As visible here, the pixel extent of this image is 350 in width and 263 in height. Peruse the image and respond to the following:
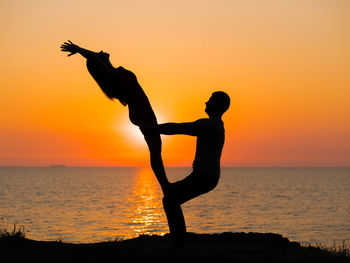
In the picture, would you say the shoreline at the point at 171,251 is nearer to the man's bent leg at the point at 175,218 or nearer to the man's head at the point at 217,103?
the man's bent leg at the point at 175,218

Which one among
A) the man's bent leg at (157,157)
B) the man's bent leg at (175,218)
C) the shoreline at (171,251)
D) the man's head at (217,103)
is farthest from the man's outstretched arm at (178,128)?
the shoreline at (171,251)

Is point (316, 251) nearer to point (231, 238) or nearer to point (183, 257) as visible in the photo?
point (231, 238)

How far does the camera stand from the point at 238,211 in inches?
2346

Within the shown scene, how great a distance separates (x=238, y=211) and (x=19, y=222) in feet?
91.6

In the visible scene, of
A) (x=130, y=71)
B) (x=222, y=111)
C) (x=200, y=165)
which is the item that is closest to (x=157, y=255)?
(x=200, y=165)

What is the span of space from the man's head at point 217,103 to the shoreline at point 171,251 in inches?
107

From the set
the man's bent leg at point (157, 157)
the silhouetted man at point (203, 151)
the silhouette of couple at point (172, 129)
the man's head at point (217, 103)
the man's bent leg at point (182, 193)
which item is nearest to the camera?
the silhouetted man at point (203, 151)

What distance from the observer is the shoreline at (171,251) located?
8781 millimetres

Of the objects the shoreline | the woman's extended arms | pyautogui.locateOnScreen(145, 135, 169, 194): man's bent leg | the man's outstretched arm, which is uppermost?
the woman's extended arms

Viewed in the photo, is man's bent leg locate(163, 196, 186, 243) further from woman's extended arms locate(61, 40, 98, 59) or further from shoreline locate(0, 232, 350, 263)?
woman's extended arms locate(61, 40, 98, 59)

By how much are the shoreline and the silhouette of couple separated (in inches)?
21.4

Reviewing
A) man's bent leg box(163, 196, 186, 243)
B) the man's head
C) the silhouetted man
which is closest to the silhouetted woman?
man's bent leg box(163, 196, 186, 243)

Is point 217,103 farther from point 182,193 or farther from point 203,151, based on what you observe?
point 182,193

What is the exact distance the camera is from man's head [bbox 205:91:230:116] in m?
8.59
